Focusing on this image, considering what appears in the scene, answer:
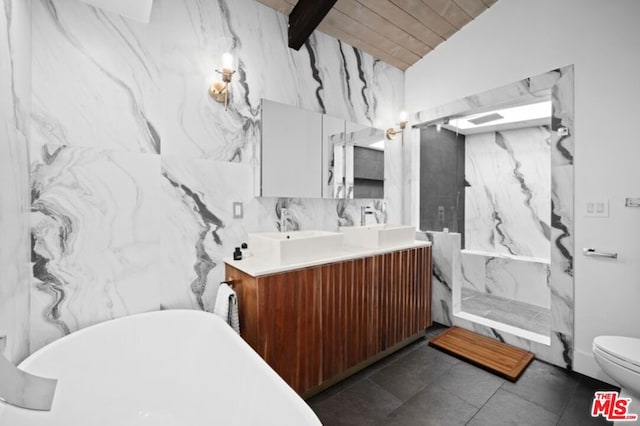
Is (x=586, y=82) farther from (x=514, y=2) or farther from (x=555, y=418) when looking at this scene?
(x=555, y=418)

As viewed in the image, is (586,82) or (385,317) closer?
(586,82)

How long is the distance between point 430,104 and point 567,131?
124 cm

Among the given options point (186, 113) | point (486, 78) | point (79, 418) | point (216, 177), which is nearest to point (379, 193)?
point (486, 78)

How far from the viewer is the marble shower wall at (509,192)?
12.0ft

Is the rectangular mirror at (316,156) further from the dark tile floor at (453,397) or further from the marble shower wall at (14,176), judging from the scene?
the dark tile floor at (453,397)

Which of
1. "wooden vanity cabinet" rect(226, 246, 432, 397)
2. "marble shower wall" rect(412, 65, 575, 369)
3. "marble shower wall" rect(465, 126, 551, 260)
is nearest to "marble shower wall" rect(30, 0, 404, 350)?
"wooden vanity cabinet" rect(226, 246, 432, 397)

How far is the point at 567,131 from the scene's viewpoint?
212cm

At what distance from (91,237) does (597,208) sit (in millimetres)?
3219

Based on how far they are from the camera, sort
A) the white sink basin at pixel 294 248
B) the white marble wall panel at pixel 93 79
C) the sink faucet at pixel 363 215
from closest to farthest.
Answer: the white marble wall panel at pixel 93 79 < the white sink basin at pixel 294 248 < the sink faucet at pixel 363 215

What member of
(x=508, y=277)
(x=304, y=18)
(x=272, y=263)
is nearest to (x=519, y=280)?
(x=508, y=277)

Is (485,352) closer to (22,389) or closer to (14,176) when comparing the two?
(22,389)

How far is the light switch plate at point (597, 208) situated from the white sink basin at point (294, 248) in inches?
70.6

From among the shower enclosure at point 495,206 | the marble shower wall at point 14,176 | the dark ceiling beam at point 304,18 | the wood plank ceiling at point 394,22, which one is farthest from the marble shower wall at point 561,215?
the marble shower wall at point 14,176

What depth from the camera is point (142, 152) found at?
1646 mm
